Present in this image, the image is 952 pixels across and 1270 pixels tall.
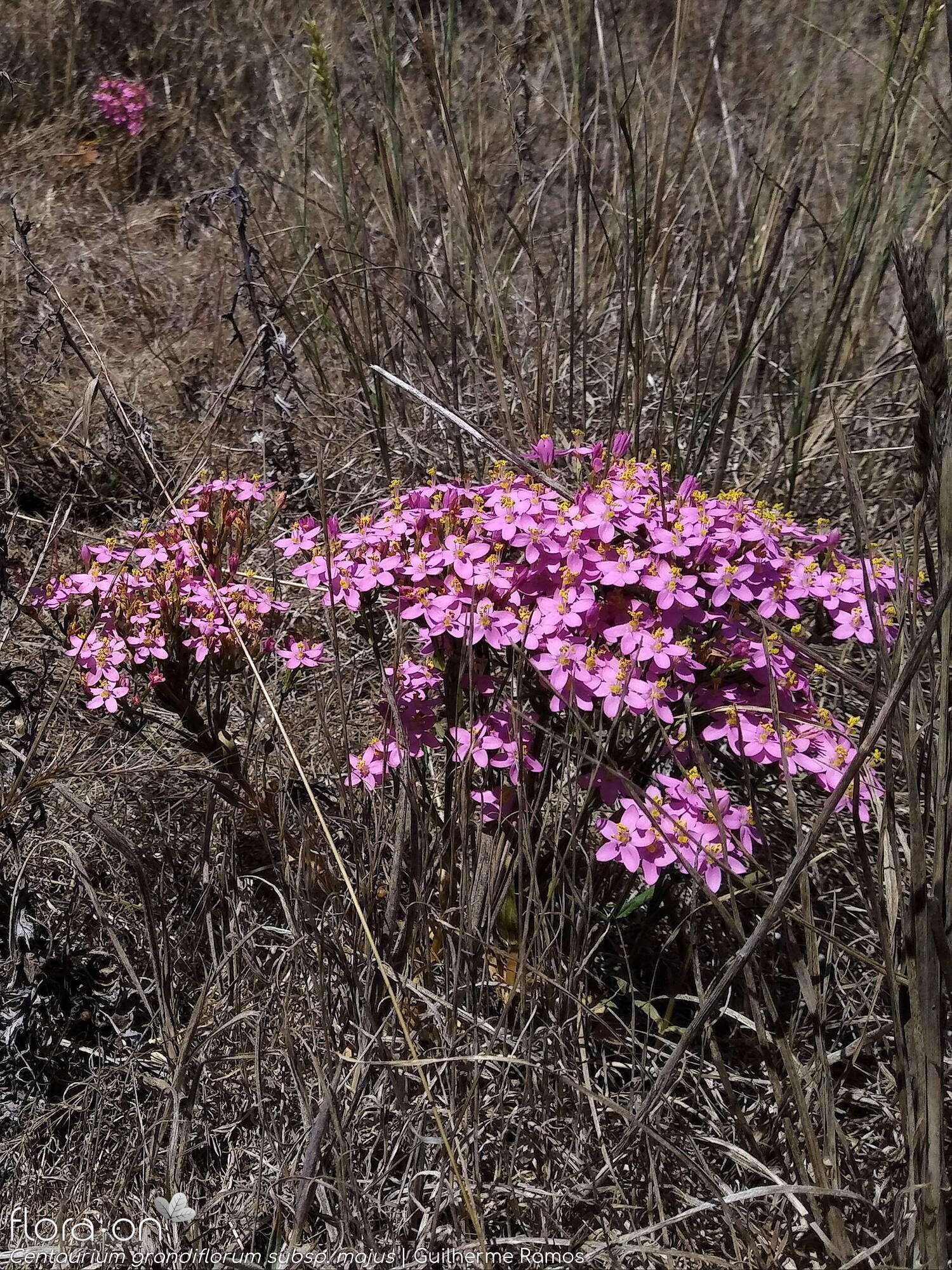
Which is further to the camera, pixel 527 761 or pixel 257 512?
pixel 257 512

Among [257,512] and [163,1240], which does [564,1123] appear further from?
[257,512]

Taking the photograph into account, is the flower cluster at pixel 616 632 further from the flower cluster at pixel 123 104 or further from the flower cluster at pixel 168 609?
the flower cluster at pixel 123 104

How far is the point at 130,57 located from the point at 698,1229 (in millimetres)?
5078

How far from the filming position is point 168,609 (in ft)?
5.25

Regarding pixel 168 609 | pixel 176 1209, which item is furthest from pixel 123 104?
pixel 176 1209

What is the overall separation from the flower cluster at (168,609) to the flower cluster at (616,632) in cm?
19

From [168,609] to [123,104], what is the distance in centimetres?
369

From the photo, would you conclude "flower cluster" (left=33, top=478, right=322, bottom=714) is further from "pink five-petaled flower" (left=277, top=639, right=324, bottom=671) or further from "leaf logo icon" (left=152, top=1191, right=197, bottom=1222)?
"leaf logo icon" (left=152, top=1191, right=197, bottom=1222)

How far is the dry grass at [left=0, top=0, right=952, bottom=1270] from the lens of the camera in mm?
1254

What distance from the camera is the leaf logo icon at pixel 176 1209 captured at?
4.04ft

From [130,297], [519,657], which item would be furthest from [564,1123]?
[130,297]

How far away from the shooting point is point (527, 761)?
1.44 meters

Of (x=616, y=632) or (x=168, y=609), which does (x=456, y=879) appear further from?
(x=168, y=609)

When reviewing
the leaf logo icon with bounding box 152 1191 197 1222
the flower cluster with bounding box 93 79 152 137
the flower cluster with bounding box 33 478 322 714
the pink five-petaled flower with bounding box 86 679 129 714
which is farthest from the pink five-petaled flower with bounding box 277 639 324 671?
the flower cluster with bounding box 93 79 152 137
